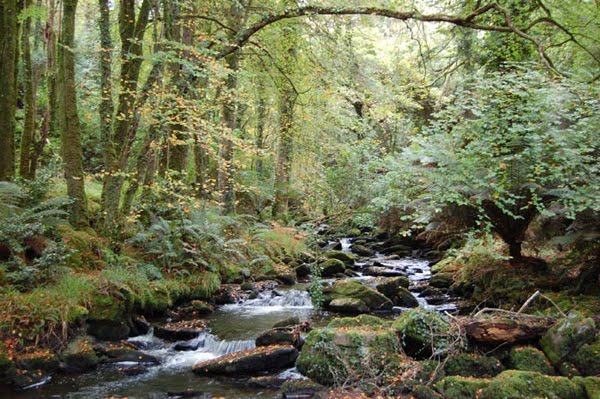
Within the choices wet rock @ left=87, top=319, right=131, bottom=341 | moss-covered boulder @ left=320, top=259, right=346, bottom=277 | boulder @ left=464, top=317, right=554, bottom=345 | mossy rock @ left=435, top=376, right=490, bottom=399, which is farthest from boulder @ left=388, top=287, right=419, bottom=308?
wet rock @ left=87, top=319, right=131, bottom=341

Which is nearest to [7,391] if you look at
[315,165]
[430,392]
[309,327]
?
[309,327]

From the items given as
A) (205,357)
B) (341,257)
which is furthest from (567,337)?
(341,257)

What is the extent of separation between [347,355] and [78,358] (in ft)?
12.5

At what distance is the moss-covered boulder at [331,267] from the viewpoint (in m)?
13.2

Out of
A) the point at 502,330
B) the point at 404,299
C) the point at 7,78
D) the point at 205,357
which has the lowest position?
the point at 205,357

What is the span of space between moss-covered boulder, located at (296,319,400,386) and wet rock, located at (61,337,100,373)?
117 inches

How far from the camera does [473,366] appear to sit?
19.5ft

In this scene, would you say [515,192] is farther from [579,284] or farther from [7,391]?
[7,391]

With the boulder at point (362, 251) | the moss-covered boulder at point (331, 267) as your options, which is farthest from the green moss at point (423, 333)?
the boulder at point (362, 251)

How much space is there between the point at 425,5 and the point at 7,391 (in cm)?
1043

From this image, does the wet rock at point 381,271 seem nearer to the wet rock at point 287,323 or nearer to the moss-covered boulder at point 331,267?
the moss-covered boulder at point 331,267

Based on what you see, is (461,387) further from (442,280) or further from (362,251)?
(362,251)

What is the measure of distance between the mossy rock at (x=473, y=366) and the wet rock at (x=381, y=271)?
6845 millimetres

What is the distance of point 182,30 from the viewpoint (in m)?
10.7
